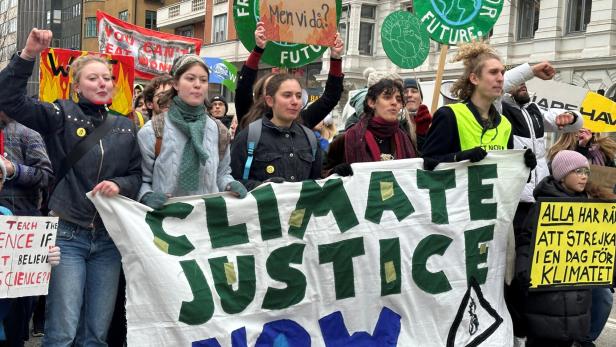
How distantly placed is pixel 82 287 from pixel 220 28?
43319 millimetres

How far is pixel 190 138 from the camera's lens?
13.4ft

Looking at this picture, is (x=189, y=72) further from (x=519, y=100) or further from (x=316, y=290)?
(x=519, y=100)

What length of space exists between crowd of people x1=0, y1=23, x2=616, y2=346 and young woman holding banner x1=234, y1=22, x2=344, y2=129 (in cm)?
1

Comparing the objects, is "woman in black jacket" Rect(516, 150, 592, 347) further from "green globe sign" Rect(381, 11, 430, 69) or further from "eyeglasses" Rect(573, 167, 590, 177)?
"green globe sign" Rect(381, 11, 430, 69)

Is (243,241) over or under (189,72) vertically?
under

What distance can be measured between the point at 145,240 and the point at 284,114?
48.1 inches

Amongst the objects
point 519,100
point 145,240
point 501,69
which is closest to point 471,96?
point 501,69

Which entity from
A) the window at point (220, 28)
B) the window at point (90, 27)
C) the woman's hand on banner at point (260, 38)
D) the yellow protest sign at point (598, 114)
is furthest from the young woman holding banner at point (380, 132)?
the window at point (90, 27)

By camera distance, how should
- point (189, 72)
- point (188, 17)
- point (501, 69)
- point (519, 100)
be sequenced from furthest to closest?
1. point (188, 17)
2. point (519, 100)
3. point (501, 69)
4. point (189, 72)

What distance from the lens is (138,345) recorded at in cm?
391

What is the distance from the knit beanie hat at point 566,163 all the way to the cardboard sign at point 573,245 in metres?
0.32

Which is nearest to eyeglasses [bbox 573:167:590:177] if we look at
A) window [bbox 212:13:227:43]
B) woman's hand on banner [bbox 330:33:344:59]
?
woman's hand on banner [bbox 330:33:344:59]

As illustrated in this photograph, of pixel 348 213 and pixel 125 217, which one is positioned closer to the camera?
pixel 125 217

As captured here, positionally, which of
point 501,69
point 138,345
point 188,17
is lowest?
point 138,345
